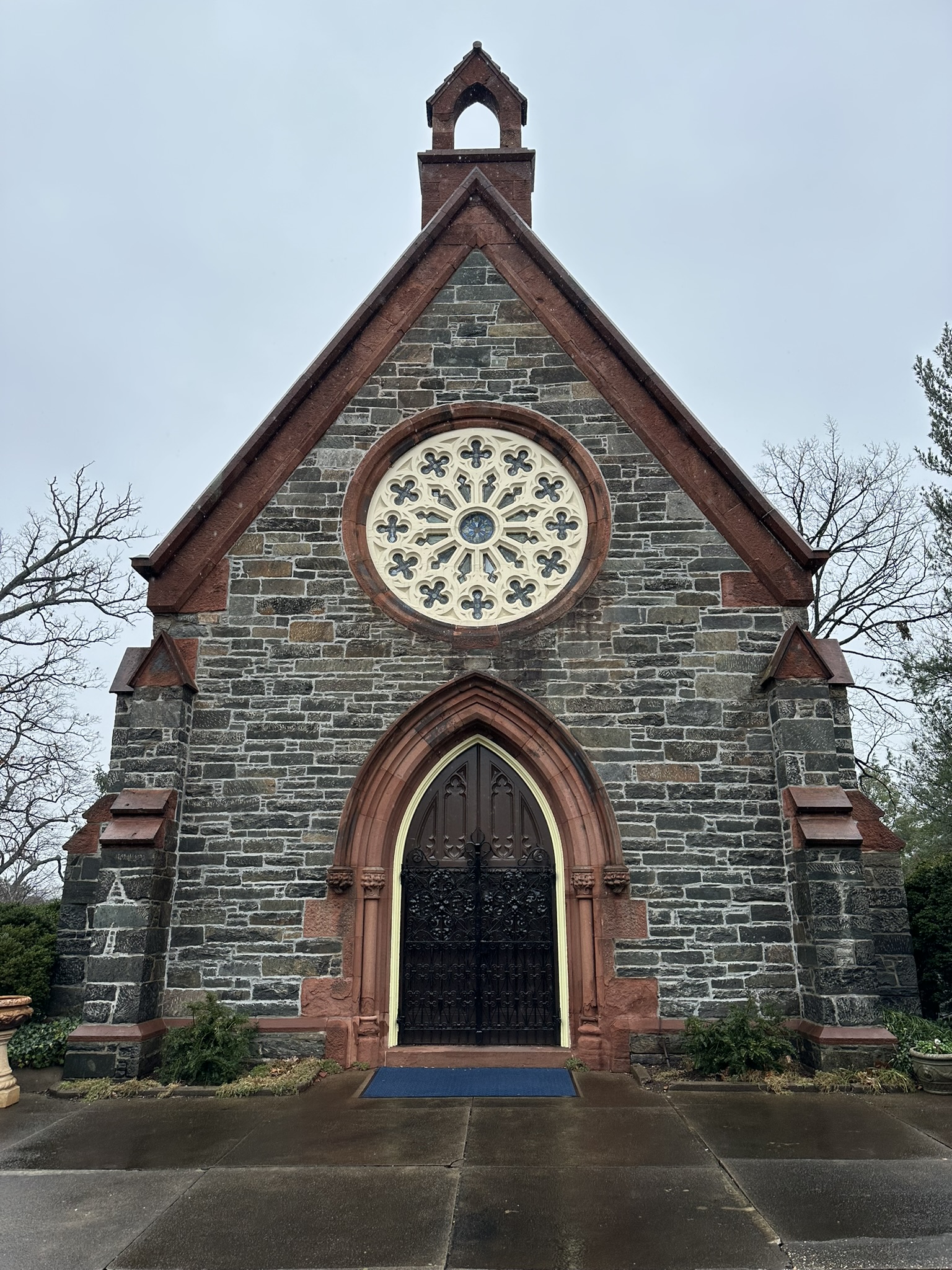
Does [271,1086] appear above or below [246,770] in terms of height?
below

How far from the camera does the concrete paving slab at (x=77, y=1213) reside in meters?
4.58

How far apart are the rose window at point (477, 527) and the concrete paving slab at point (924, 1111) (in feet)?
18.8

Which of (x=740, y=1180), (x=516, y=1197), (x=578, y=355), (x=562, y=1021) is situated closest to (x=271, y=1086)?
(x=562, y=1021)

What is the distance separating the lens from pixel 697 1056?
8.53 m

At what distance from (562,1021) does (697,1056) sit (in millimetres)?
1395

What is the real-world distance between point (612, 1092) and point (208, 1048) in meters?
3.72

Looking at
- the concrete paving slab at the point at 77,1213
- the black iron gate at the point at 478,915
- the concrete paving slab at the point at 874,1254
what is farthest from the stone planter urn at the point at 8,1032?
the concrete paving slab at the point at 874,1254

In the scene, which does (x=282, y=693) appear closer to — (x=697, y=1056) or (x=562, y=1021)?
(x=562, y=1021)

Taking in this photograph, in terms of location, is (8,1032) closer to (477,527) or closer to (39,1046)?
(39,1046)

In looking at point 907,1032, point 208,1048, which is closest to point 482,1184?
point 208,1048

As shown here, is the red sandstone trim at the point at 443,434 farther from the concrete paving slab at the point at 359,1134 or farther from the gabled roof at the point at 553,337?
the concrete paving slab at the point at 359,1134

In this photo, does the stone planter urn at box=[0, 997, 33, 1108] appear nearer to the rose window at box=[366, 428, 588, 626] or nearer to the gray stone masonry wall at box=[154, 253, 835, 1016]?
the gray stone masonry wall at box=[154, 253, 835, 1016]

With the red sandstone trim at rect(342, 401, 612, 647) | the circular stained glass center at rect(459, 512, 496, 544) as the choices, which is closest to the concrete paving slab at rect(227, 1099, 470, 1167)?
the red sandstone trim at rect(342, 401, 612, 647)

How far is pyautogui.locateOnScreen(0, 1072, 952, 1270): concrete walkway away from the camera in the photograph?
4551 mm
